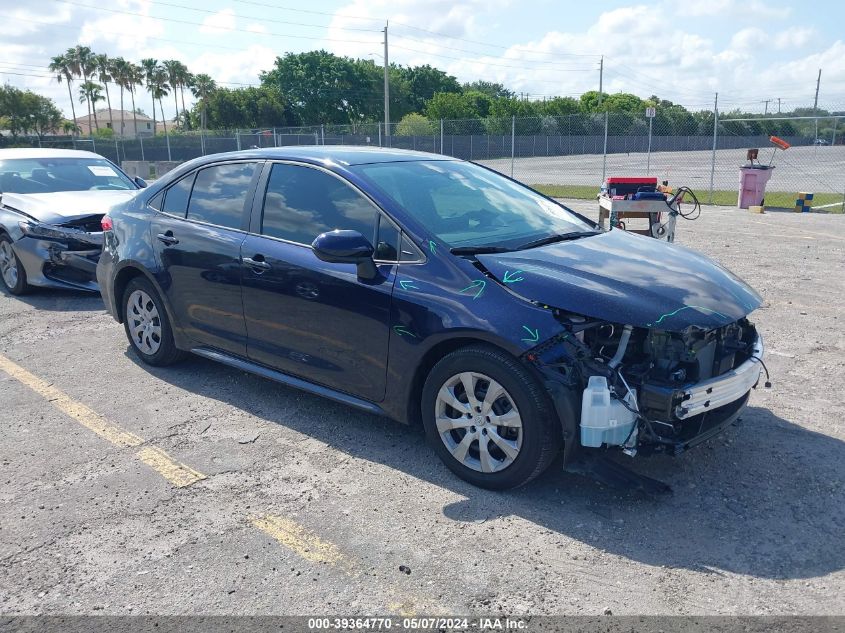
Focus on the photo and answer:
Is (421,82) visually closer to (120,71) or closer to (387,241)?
(120,71)

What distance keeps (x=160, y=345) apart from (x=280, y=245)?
170 cm

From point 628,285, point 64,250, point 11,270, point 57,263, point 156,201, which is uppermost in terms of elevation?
point 156,201

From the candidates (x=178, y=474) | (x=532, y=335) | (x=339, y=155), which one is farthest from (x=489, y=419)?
(x=339, y=155)

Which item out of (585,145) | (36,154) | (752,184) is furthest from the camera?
(585,145)

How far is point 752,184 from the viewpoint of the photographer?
16641 millimetres

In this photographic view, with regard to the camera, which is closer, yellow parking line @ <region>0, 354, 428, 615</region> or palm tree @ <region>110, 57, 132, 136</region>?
yellow parking line @ <region>0, 354, 428, 615</region>

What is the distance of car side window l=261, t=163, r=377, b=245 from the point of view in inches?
164

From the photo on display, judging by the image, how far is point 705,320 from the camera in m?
3.42

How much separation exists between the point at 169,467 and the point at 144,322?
6.26 feet

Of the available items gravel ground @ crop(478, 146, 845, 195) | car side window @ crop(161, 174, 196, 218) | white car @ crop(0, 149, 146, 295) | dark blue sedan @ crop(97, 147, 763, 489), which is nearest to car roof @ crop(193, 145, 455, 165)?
dark blue sedan @ crop(97, 147, 763, 489)

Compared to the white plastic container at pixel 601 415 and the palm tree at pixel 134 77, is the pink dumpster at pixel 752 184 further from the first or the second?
the palm tree at pixel 134 77

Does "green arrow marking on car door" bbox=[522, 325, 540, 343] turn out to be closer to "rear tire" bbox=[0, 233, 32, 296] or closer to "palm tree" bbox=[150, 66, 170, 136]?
"rear tire" bbox=[0, 233, 32, 296]

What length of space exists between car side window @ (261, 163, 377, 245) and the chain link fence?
1865cm

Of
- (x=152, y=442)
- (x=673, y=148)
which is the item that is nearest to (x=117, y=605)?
(x=152, y=442)
